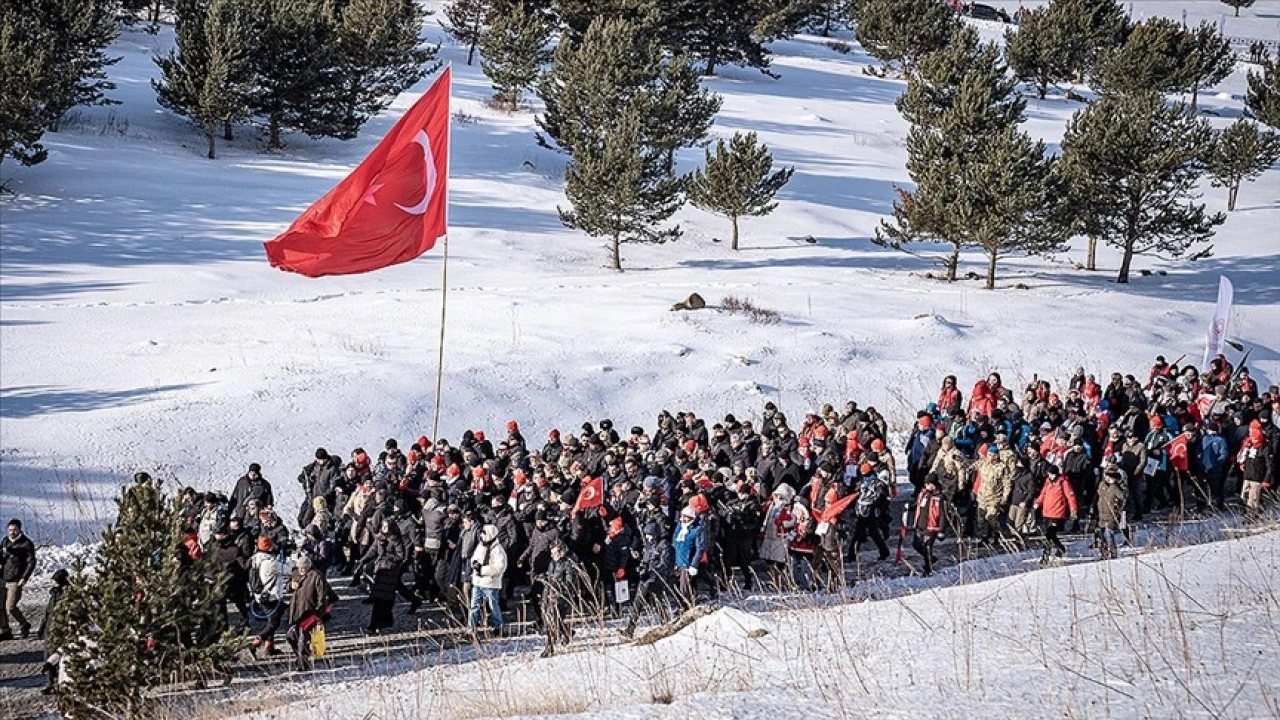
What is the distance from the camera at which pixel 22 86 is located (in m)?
38.2

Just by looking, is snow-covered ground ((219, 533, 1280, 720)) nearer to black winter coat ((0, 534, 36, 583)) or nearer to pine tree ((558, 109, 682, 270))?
black winter coat ((0, 534, 36, 583))

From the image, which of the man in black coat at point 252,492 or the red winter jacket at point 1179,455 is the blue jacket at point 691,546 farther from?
the red winter jacket at point 1179,455

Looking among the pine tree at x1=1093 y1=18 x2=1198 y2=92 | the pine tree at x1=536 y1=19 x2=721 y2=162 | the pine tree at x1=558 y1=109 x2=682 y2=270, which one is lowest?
the pine tree at x1=558 y1=109 x2=682 y2=270

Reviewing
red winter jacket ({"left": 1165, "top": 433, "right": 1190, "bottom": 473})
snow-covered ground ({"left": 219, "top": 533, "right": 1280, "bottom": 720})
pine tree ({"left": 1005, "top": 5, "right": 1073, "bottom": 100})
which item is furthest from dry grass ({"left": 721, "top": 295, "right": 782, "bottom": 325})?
pine tree ({"left": 1005, "top": 5, "right": 1073, "bottom": 100})

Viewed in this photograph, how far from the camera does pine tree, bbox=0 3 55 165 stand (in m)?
37.7

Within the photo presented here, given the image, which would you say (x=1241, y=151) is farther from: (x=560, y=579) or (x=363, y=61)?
(x=560, y=579)

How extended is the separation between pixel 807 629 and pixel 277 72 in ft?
150

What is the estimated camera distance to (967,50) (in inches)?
1866

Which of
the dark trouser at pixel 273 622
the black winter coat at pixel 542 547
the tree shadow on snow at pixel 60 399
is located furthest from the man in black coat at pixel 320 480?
the tree shadow on snow at pixel 60 399

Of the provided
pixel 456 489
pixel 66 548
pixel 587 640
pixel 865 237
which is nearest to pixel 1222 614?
pixel 587 640

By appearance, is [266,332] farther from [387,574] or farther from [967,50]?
[967,50]

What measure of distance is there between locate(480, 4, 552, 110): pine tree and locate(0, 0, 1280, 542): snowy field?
3262 millimetres

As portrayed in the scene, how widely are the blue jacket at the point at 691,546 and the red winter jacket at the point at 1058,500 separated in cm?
474

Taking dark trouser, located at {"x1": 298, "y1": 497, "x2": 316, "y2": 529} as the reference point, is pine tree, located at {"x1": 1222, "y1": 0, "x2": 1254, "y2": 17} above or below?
above
